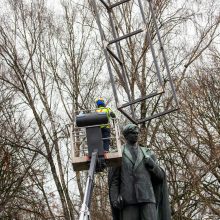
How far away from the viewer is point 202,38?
20188 mm

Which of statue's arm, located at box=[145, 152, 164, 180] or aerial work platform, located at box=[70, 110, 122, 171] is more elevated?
aerial work platform, located at box=[70, 110, 122, 171]

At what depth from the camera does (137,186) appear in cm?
680

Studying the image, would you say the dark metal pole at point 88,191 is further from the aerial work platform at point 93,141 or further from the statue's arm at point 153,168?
the statue's arm at point 153,168

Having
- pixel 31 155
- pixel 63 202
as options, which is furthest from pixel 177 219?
pixel 31 155

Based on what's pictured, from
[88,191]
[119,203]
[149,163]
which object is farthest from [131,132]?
[88,191]

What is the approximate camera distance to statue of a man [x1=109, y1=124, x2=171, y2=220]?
6.79m

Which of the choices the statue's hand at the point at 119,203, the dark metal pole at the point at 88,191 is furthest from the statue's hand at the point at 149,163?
the dark metal pole at the point at 88,191

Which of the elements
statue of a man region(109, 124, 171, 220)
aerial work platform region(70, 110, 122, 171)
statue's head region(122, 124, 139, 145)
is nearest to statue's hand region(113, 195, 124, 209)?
statue of a man region(109, 124, 171, 220)

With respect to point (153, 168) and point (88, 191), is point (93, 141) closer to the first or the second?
point (153, 168)

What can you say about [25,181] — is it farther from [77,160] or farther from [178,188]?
[77,160]

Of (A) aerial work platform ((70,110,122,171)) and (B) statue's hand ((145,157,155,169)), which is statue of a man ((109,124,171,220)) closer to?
(B) statue's hand ((145,157,155,169))

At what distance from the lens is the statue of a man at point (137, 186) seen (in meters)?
6.79

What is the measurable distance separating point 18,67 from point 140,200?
1598cm

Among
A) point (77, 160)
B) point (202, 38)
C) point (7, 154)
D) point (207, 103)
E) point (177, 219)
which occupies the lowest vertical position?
point (77, 160)
